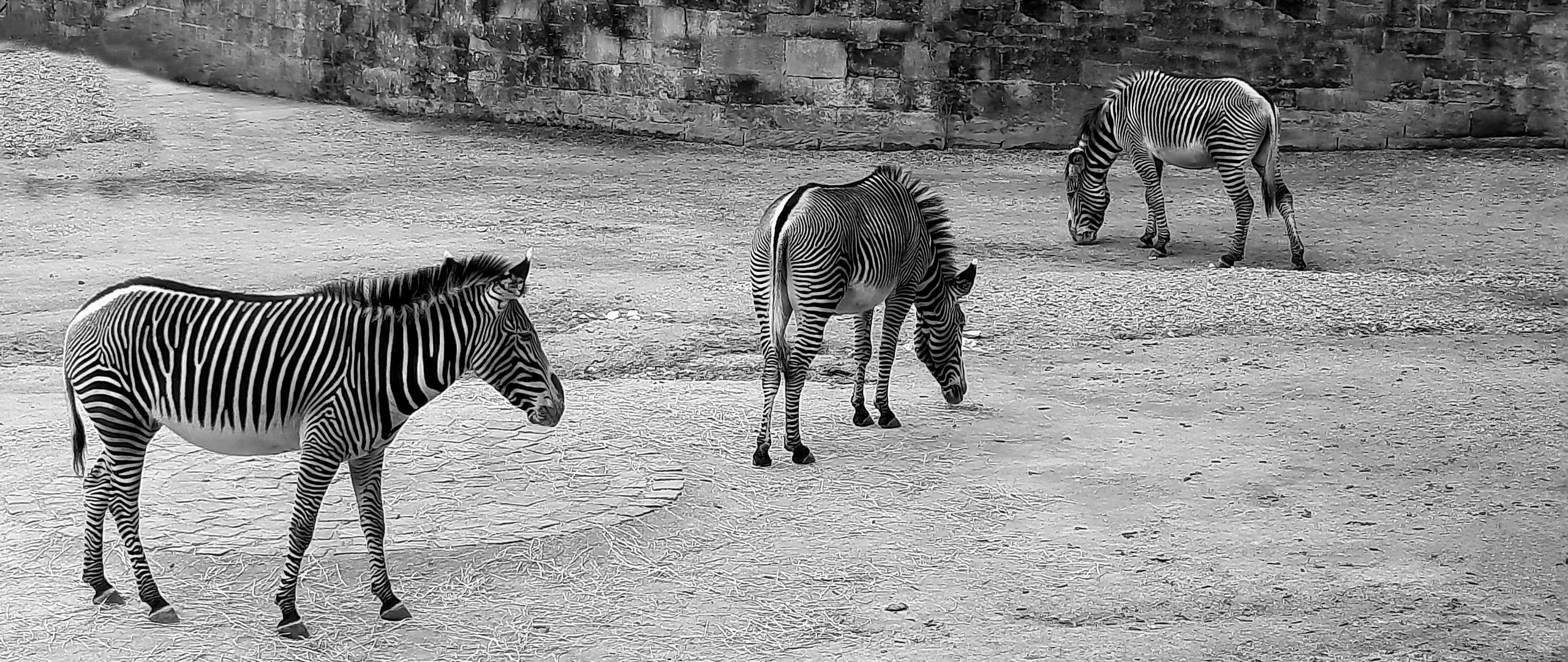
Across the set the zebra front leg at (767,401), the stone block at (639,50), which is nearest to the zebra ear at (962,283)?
the zebra front leg at (767,401)

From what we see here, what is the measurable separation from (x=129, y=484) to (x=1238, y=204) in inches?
338

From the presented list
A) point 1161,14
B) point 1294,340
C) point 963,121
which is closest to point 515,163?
point 963,121

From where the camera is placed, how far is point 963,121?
1641 centimetres

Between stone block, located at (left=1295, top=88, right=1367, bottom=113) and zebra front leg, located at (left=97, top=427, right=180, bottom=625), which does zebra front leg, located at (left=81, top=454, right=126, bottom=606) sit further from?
stone block, located at (left=1295, top=88, right=1367, bottom=113)

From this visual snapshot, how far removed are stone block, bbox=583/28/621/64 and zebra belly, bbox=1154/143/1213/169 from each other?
722 cm

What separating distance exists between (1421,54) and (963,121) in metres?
4.83

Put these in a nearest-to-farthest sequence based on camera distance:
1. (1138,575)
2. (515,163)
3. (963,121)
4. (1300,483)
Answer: (1138,575) → (1300,483) → (515,163) → (963,121)

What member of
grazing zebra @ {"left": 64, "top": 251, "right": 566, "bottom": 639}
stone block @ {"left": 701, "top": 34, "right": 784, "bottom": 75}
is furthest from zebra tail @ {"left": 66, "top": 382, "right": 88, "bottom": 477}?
stone block @ {"left": 701, "top": 34, "right": 784, "bottom": 75}

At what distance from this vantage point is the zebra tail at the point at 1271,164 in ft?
36.5

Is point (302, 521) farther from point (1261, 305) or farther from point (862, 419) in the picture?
point (1261, 305)

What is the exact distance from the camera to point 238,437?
498 centimetres

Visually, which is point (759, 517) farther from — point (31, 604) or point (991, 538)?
point (31, 604)

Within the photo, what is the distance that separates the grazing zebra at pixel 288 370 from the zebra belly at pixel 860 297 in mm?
2266

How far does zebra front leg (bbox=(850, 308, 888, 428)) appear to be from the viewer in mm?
7742
